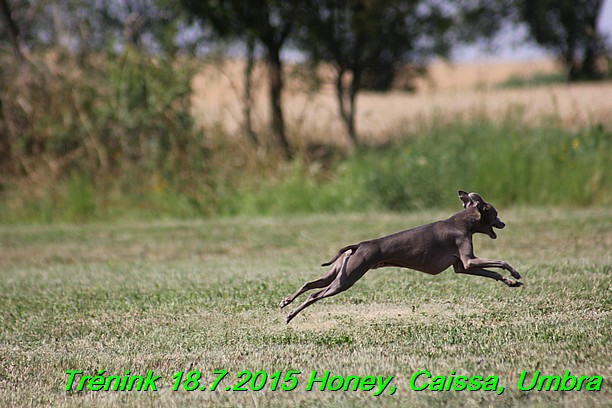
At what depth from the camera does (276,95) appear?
19.9m

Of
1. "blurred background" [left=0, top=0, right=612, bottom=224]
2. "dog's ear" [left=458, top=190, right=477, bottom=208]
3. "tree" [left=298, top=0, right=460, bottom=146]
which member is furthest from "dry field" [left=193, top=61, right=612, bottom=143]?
"dog's ear" [left=458, top=190, right=477, bottom=208]

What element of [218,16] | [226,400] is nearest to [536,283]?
[226,400]

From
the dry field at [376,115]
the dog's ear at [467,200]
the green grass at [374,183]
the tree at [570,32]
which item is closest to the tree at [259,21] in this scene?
the dry field at [376,115]

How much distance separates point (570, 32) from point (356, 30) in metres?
22.6

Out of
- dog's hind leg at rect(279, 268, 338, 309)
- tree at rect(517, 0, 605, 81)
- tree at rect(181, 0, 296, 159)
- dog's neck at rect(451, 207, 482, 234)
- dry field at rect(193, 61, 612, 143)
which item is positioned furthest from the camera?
tree at rect(517, 0, 605, 81)

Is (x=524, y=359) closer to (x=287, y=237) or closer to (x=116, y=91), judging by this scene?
(x=287, y=237)

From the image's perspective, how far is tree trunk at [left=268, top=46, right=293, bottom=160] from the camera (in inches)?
656

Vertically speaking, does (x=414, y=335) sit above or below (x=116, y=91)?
below

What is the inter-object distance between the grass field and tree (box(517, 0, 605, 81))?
86.5 ft

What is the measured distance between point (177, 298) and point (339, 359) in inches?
94.8

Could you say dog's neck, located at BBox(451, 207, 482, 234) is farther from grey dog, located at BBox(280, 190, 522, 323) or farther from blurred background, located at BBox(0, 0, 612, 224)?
blurred background, located at BBox(0, 0, 612, 224)

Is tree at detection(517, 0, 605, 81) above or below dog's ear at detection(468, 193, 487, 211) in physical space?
above

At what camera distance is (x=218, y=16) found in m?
19.5

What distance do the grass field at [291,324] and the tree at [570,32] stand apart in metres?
26.4
